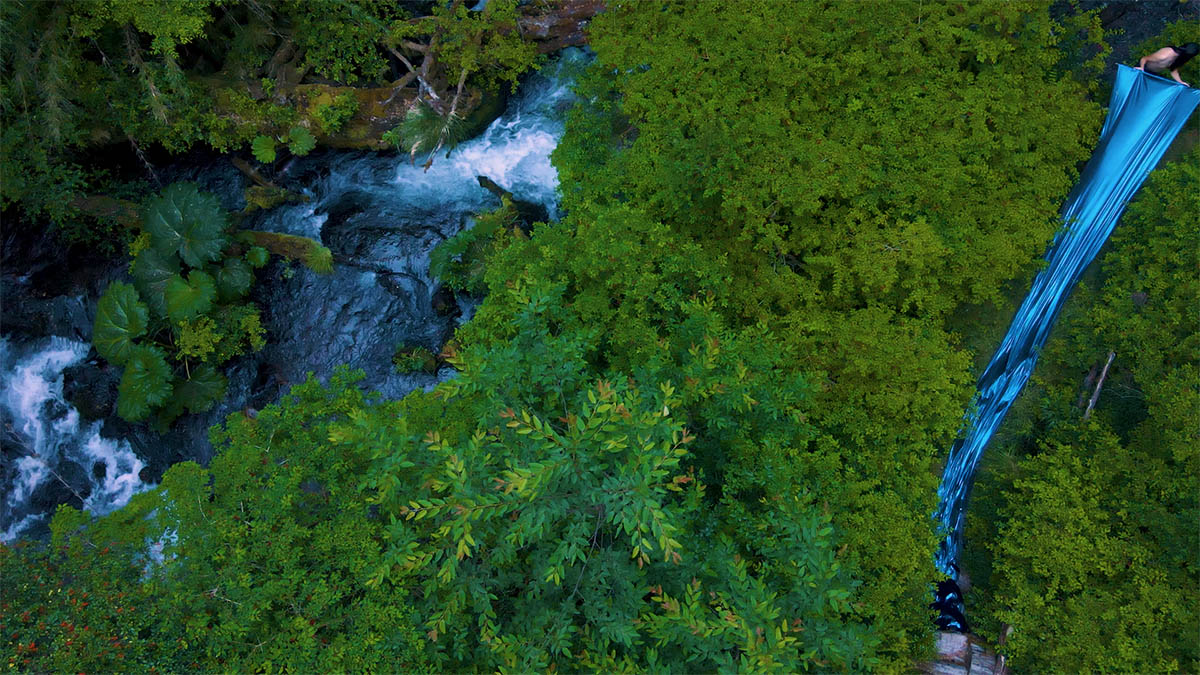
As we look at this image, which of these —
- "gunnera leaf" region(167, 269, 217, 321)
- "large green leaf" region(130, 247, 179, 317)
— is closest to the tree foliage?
"gunnera leaf" region(167, 269, 217, 321)

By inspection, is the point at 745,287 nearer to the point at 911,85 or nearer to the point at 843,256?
the point at 843,256

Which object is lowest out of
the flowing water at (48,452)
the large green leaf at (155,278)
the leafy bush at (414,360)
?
the flowing water at (48,452)

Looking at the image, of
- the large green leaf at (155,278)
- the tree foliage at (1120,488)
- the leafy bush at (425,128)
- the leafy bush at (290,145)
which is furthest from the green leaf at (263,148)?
the tree foliage at (1120,488)

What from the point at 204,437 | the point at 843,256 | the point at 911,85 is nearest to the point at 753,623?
the point at 843,256

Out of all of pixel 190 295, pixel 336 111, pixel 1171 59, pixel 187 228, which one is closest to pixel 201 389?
pixel 190 295

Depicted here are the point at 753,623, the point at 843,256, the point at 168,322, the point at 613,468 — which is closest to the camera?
the point at 753,623

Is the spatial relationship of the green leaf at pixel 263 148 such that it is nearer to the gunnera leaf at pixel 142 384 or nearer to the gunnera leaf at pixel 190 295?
the gunnera leaf at pixel 190 295

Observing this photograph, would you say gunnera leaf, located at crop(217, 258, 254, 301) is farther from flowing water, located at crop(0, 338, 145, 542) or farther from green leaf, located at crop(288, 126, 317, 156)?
flowing water, located at crop(0, 338, 145, 542)
